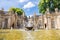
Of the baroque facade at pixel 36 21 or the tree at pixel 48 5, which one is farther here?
the tree at pixel 48 5

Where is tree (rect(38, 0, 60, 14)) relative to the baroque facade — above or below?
above

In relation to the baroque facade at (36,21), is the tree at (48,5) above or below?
above

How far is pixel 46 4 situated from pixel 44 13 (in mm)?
3363

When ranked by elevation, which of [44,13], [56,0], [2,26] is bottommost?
[2,26]

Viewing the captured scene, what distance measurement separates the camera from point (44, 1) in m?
68.8

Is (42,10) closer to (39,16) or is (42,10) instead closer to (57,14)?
(39,16)

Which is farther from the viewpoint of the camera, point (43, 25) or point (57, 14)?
point (43, 25)

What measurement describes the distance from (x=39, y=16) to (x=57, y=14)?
9.15 metres

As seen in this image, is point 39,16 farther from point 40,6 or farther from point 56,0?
point 56,0

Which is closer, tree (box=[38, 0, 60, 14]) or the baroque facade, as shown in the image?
the baroque facade

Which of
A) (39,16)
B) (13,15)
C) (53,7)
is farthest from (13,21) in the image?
(53,7)

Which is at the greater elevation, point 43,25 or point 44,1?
point 44,1

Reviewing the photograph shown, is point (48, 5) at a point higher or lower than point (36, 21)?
higher

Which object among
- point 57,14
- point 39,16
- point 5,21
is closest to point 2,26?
point 5,21
